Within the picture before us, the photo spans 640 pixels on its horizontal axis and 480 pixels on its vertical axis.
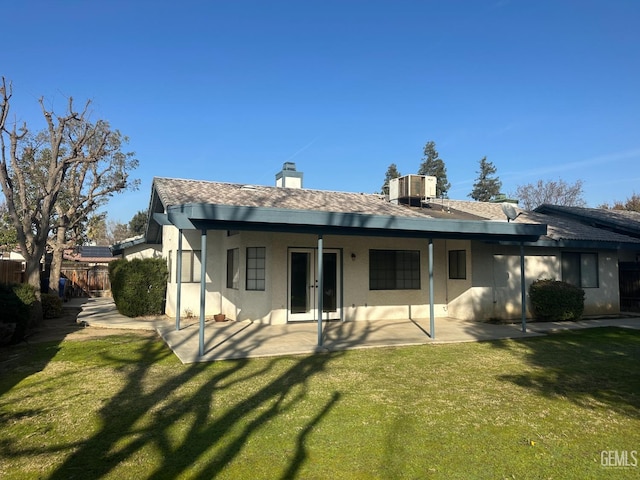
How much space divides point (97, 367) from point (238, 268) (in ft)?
17.3

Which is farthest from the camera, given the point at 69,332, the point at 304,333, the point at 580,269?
the point at 580,269

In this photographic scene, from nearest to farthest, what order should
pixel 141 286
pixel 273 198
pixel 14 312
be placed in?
pixel 14 312, pixel 273 198, pixel 141 286

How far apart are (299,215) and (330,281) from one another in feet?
13.8

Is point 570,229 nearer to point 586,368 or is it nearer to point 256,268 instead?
point 586,368

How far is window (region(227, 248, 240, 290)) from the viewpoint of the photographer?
12.4 meters

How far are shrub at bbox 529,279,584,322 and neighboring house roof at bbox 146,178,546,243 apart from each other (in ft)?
8.66

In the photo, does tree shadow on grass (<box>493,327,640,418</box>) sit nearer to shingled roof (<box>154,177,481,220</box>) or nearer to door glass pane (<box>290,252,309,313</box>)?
door glass pane (<box>290,252,309,313</box>)

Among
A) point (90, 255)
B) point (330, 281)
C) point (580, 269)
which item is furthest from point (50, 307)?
point (90, 255)

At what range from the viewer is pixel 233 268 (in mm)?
12797

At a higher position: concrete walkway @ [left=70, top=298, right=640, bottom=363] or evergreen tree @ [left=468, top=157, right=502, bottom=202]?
evergreen tree @ [left=468, top=157, right=502, bottom=202]

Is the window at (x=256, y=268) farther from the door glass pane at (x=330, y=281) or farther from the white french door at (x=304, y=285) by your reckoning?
the door glass pane at (x=330, y=281)

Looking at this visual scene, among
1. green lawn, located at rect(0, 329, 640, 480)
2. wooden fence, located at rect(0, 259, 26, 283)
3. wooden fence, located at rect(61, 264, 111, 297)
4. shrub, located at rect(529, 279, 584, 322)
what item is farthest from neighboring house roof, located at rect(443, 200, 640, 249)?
wooden fence, located at rect(61, 264, 111, 297)

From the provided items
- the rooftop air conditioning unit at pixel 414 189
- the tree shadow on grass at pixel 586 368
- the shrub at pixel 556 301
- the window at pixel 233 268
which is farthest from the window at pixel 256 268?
the shrub at pixel 556 301

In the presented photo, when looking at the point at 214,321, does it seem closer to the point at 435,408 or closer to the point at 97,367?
the point at 97,367
